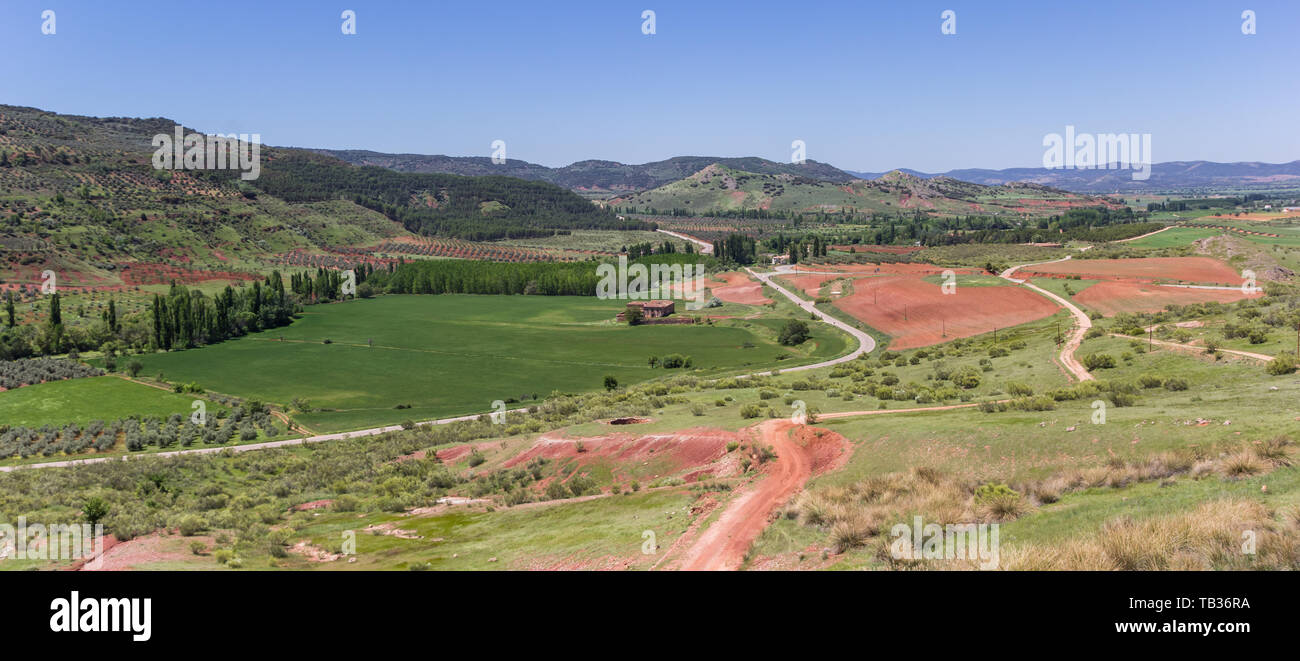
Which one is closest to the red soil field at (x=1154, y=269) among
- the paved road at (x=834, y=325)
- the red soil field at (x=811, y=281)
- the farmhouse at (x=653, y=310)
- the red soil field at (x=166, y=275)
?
the red soil field at (x=811, y=281)

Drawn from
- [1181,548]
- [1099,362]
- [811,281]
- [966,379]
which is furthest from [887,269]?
[1181,548]

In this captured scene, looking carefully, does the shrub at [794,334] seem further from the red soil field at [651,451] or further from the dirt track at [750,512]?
the dirt track at [750,512]

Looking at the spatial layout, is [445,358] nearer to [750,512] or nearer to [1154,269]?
[750,512]

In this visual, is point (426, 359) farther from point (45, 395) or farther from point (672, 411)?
point (672, 411)

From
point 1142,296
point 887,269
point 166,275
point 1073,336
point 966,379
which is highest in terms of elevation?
point 887,269

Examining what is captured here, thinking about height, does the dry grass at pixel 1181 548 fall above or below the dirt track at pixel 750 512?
above

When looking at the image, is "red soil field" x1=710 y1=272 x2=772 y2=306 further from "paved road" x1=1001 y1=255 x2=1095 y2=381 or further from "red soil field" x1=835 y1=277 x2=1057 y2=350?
"paved road" x1=1001 y1=255 x2=1095 y2=381
